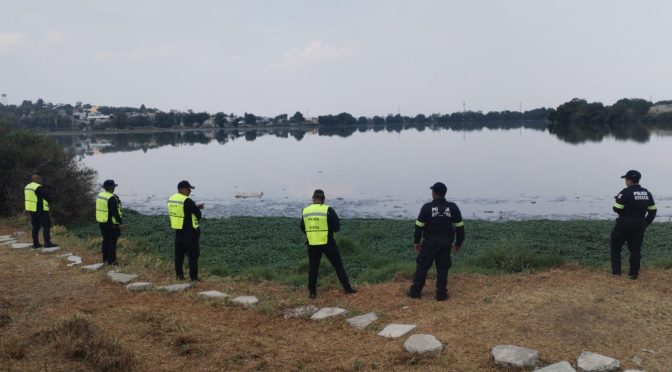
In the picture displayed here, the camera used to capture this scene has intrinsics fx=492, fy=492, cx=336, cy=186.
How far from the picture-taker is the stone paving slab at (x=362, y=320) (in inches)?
284

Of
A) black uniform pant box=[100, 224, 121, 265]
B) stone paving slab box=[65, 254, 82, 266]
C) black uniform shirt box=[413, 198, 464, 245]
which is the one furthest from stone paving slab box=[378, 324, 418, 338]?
stone paving slab box=[65, 254, 82, 266]

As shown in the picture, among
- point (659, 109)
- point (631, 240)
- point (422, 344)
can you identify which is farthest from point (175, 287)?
point (659, 109)

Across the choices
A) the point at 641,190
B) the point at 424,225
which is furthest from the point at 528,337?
the point at 641,190

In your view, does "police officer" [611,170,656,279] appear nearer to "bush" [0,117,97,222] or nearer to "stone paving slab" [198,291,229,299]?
"stone paving slab" [198,291,229,299]

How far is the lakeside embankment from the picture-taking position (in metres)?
11.5

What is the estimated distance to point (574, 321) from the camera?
6.73 m

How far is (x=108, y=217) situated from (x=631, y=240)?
36.5 ft

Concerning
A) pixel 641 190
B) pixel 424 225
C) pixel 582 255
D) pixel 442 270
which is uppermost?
pixel 641 190

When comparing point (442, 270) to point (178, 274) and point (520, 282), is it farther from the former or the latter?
point (178, 274)

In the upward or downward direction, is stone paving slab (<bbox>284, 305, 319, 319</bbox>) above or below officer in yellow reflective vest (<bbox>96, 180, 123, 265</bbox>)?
below

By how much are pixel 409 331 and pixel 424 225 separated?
2.35 metres

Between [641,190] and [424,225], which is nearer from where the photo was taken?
[424,225]

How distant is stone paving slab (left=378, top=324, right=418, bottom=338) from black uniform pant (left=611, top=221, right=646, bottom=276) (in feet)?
16.8

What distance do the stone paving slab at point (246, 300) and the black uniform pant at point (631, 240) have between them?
6.99 metres
